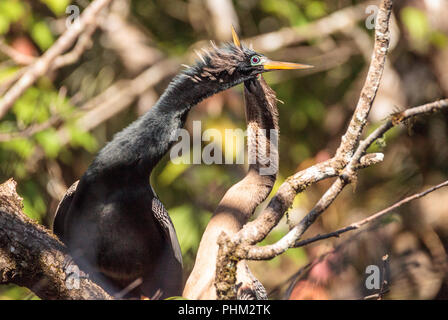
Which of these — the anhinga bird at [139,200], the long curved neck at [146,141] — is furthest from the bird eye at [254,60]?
the long curved neck at [146,141]

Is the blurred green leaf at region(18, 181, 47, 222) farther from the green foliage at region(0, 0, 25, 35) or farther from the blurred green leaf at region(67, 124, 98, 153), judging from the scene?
the green foliage at region(0, 0, 25, 35)

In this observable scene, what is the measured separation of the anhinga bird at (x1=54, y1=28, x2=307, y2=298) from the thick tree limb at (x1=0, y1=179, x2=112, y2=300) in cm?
20

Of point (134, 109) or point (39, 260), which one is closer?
point (39, 260)

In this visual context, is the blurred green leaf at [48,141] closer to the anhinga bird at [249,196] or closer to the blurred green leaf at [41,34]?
the blurred green leaf at [41,34]

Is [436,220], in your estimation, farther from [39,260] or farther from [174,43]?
[39,260]

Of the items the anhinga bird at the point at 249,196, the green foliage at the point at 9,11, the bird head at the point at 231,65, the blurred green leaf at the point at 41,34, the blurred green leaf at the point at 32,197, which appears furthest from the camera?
the blurred green leaf at the point at 41,34

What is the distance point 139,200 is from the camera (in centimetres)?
268

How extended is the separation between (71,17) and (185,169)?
1712 mm

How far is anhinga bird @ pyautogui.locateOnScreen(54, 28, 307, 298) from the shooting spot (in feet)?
8.41

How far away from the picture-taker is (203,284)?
247cm

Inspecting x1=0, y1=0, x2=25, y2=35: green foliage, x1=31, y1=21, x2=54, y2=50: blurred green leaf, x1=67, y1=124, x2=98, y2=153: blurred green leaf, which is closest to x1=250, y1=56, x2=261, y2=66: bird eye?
x1=67, y1=124, x2=98, y2=153: blurred green leaf

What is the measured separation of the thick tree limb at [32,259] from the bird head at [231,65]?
107 cm

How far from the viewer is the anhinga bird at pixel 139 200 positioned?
8.41ft
